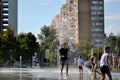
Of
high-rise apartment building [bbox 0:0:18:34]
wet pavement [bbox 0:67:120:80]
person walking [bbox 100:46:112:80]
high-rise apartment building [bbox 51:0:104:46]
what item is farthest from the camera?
high-rise apartment building [bbox 0:0:18:34]

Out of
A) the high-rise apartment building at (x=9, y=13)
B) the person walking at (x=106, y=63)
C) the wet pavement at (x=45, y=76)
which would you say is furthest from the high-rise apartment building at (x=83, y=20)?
the person walking at (x=106, y=63)

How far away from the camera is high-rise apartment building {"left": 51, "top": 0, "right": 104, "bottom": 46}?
527ft

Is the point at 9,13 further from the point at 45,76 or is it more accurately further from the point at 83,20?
the point at 45,76

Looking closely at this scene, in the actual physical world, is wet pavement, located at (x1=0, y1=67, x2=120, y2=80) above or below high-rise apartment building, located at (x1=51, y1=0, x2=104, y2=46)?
below

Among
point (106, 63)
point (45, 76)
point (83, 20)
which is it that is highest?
point (83, 20)

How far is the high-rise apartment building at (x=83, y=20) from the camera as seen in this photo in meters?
161

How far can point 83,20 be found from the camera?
164 meters

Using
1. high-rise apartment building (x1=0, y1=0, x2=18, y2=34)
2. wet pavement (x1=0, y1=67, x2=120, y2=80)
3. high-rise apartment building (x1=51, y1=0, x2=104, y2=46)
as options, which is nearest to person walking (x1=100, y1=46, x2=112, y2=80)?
wet pavement (x1=0, y1=67, x2=120, y2=80)

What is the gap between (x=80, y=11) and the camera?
16488cm

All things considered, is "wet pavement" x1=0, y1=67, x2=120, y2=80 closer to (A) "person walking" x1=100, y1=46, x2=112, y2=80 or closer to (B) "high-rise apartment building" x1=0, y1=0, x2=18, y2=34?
(A) "person walking" x1=100, y1=46, x2=112, y2=80

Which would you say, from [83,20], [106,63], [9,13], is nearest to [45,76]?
[106,63]

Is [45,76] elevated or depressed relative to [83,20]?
depressed

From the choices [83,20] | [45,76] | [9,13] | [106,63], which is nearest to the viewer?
[106,63]

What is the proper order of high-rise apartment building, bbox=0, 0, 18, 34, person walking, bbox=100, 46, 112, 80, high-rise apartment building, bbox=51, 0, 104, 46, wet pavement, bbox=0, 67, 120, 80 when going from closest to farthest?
person walking, bbox=100, 46, 112, 80 → wet pavement, bbox=0, 67, 120, 80 → high-rise apartment building, bbox=51, 0, 104, 46 → high-rise apartment building, bbox=0, 0, 18, 34
